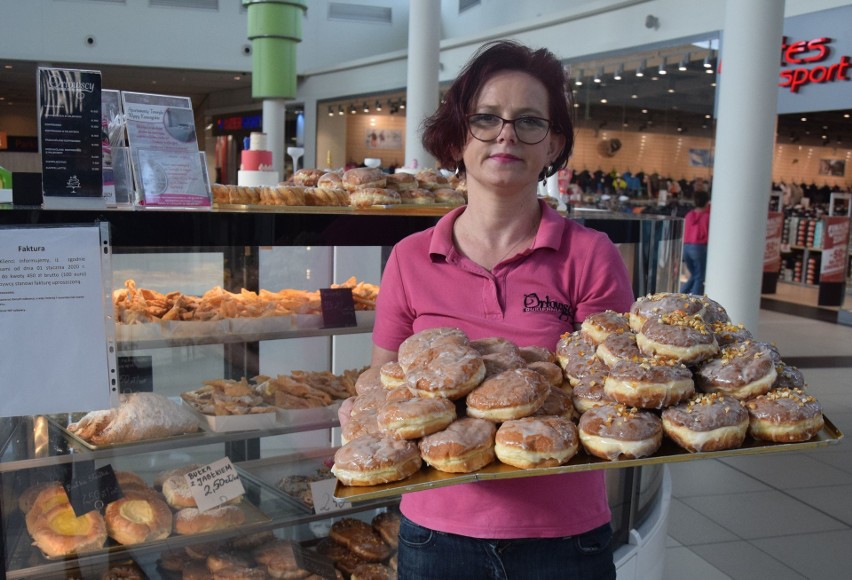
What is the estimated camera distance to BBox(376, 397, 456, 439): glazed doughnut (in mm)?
1467

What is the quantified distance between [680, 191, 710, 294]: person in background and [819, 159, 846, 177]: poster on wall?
7.26 meters

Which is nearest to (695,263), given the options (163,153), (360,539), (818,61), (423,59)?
(818,61)

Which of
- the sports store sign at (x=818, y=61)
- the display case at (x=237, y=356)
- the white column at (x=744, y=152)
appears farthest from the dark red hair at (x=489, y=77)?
the sports store sign at (x=818, y=61)

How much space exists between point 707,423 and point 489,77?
2.93 feet

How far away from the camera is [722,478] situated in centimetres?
514

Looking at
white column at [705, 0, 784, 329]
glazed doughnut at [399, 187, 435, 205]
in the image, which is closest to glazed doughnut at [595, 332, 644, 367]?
glazed doughnut at [399, 187, 435, 205]

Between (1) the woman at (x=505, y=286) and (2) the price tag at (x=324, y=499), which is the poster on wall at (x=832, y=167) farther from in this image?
(1) the woman at (x=505, y=286)

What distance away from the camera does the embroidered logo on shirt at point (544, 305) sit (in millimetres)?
1805

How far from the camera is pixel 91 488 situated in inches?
93.6

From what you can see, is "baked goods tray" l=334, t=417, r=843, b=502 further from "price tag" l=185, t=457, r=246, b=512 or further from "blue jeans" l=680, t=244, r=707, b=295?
"blue jeans" l=680, t=244, r=707, b=295

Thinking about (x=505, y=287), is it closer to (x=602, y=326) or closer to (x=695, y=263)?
(x=602, y=326)

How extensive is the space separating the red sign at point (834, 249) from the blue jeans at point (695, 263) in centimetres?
234

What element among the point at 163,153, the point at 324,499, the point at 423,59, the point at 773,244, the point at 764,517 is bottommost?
the point at 764,517

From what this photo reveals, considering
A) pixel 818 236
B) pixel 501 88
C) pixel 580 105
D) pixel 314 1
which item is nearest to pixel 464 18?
pixel 314 1
